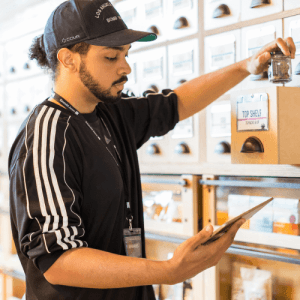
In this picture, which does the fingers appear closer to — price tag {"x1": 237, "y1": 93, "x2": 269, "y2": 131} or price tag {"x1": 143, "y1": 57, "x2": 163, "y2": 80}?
price tag {"x1": 237, "y1": 93, "x2": 269, "y2": 131}

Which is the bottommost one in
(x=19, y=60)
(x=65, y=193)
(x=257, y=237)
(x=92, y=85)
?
(x=257, y=237)

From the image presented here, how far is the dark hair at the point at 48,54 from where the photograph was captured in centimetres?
122

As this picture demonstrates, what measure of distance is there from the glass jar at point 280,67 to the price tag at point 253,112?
13 cm

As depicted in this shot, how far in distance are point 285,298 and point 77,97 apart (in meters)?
1.24

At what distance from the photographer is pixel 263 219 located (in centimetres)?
158

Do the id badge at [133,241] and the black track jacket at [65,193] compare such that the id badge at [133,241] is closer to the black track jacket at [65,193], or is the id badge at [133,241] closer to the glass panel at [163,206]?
the black track jacket at [65,193]

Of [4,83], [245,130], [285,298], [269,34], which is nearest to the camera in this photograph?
[245,130]

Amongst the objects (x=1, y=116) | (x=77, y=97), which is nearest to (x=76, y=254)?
(x=77, y=97)

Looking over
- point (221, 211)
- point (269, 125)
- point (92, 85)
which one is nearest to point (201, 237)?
point (269, 125)

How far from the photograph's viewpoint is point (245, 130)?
132 centimetres

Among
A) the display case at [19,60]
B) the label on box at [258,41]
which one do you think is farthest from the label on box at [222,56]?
the display case at [19,60]

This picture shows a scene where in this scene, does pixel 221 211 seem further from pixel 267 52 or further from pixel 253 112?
pixel 267 52

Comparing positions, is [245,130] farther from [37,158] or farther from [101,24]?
[37,158]

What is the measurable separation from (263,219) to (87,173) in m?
0.80
